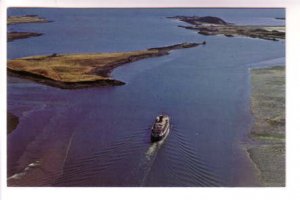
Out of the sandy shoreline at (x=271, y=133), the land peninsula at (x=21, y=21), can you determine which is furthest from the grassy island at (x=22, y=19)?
the sandy shoreline at (x=271, y=133)

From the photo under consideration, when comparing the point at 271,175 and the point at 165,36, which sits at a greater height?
the point at 165,36

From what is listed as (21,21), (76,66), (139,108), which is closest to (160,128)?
Result: (139,108)

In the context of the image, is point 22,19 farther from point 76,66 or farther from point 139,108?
point 139,108

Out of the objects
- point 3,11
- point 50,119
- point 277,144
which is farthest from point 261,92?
point 3,11

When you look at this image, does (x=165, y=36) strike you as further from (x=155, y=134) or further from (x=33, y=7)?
(x=33, y=7)

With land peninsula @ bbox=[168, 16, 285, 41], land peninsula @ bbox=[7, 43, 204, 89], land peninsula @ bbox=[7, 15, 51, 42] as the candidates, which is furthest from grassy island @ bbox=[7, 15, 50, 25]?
land peninsula @ bbox=[168, 16, 285, 41]
